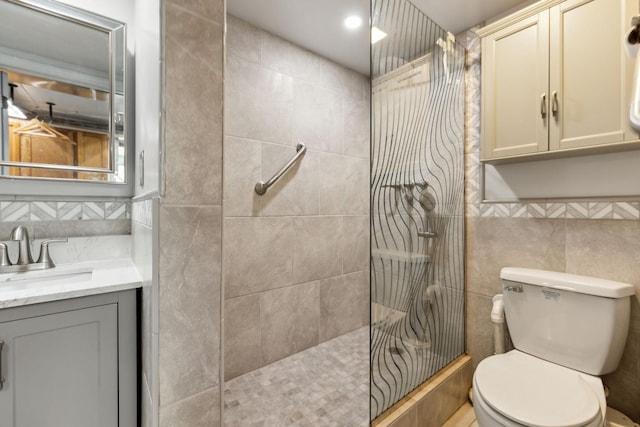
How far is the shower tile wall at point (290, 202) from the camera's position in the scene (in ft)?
6.02

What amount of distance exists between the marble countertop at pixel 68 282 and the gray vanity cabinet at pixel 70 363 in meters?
0.03

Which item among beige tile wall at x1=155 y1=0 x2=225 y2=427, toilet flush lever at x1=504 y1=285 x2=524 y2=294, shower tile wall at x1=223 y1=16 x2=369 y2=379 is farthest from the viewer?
shower tile wall at x1=223 y1=16 x2=369 y2=379

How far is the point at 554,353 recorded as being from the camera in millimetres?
1382

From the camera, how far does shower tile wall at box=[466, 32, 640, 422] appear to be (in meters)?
1.37

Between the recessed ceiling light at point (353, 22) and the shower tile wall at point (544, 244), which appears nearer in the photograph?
the shower tile wall at point (544, 244)

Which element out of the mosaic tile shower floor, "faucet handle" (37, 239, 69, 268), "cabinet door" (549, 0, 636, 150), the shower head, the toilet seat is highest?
"cabinet door" (549, 0, 636, 150)

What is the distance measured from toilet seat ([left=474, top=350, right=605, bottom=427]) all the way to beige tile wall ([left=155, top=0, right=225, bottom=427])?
102 centimetres

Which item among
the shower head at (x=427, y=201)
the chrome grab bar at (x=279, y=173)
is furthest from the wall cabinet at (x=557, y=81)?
the chrome grab bar at (x=279, y=173)

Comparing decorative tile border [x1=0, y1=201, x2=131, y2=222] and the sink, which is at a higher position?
decorative tile border [x1=0, y1=201, x2=131, y2=222]

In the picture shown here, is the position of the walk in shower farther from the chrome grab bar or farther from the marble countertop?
the marble countertop

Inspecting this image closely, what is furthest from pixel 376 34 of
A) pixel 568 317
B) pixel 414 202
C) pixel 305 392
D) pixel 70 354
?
pixel 305 392

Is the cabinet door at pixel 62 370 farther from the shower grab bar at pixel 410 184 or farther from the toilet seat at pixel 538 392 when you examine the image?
the toilet seat at pixel 538 392

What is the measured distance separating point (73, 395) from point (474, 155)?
90.0 inches

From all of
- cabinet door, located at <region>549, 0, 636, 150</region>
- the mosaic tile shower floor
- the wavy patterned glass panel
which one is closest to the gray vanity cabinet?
the mosaic tile shower floor
